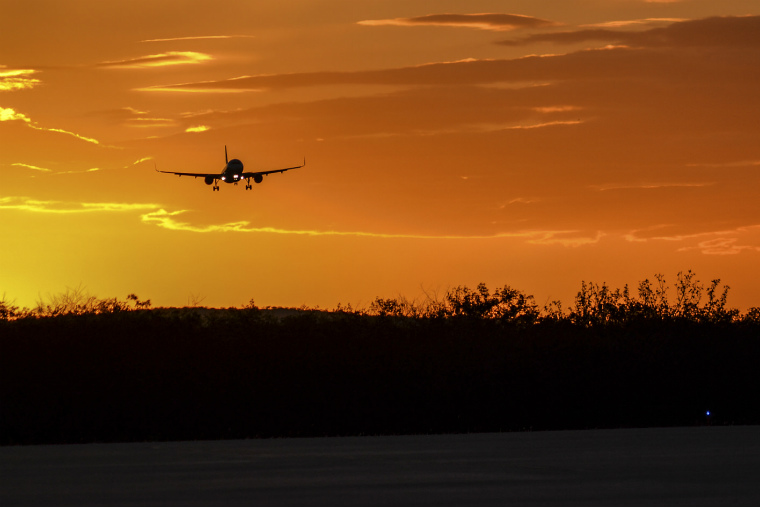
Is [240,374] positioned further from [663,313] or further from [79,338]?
[663,313]

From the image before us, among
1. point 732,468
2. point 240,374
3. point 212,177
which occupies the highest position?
point 212,177

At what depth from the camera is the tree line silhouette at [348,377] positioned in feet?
148

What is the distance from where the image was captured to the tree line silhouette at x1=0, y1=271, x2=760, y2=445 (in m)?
45.2

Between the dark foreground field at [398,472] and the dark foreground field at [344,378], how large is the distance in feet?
13.6

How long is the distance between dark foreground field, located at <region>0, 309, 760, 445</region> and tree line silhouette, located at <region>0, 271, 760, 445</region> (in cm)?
6

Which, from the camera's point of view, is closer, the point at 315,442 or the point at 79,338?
the point at 315,442

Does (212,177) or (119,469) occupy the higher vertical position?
(212,177)

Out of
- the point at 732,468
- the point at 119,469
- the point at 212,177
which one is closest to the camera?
the point at 732,468

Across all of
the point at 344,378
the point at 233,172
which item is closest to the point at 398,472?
the point at 344,378

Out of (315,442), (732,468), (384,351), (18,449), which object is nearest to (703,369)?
(384,351)

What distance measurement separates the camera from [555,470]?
2795cm

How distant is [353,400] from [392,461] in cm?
1603

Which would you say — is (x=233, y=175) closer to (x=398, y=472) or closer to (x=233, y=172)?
(x=233, y=172)

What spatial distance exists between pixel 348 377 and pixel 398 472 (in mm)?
20009
